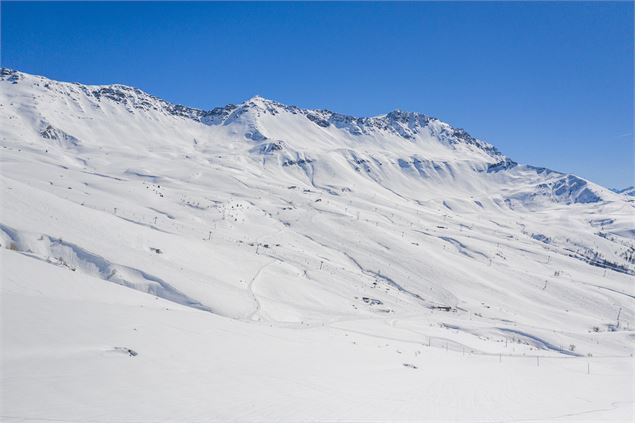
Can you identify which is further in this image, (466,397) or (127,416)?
(466,397)

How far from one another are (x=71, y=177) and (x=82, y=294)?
101065 mm

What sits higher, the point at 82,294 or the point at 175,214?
the point at 175,214

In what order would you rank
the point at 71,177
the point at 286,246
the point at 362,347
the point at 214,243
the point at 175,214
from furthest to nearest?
1. the point at 71,177
2. the point at 175,214
3. the point at 286,246
4. the point at 214,243
5. the point at 362,347

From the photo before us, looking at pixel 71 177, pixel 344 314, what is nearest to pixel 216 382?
pixel 344 314

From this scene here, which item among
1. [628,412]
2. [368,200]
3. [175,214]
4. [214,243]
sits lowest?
[628,412]

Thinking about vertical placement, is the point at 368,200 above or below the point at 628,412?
above

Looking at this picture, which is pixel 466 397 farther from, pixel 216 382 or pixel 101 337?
pixel 101 337

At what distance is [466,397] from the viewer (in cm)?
1792

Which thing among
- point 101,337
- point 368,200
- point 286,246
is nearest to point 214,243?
point 286,246

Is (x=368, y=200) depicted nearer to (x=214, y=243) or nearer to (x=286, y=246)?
(x=286, y=246)

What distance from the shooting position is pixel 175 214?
92562 mm

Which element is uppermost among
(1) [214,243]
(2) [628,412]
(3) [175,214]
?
(3) [175,214]

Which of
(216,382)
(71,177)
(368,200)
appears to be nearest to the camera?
(216,382)

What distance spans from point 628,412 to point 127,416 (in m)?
18.1
